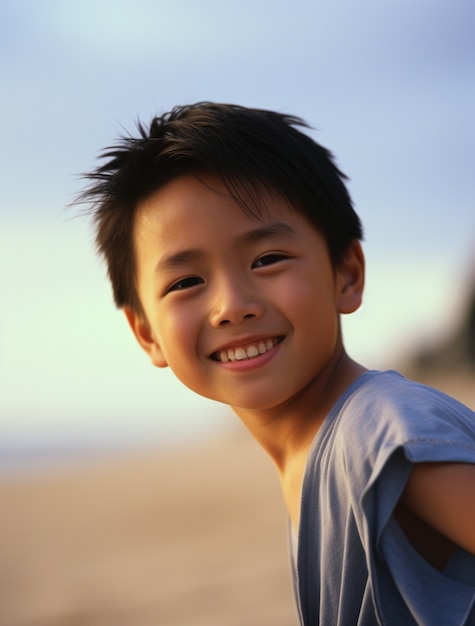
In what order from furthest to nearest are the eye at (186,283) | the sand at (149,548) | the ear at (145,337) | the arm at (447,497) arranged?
1. the sand at (149,548)
2. the ear at (145,337)
3. the eye at (186,283)
4. the arm at (447,497)

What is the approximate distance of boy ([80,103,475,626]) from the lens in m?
1.87

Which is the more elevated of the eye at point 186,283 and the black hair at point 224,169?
the black hair at point 224,169

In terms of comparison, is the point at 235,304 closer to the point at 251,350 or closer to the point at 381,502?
the point at 251,350

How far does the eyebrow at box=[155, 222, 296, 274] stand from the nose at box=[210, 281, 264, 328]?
0.12 meters

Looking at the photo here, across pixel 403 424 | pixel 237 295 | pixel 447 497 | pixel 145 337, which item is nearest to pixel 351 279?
pixel 237 295

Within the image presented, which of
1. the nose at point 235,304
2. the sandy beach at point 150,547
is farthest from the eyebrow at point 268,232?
the sandy beach at point 150,547

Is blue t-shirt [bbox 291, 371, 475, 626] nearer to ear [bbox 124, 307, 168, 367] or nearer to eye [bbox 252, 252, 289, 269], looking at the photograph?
eye [bbox 252, 252, 289, 269]

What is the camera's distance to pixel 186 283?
2391 mm

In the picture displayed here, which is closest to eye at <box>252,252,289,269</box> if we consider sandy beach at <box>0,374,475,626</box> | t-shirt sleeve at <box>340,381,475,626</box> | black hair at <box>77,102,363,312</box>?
black hair at <box>77,102,363,312</box>

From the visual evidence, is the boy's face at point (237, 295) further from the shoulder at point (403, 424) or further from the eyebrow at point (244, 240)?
the shoulder at point (403, 424)

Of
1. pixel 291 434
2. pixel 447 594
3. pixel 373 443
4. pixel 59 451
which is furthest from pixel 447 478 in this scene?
pixel 59 451

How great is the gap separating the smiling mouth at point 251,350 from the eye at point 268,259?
193 mm

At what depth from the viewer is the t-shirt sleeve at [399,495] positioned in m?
1.82

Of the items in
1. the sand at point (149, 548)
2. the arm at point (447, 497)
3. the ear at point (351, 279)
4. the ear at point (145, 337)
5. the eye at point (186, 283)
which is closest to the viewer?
the arm at point (447, 497)
